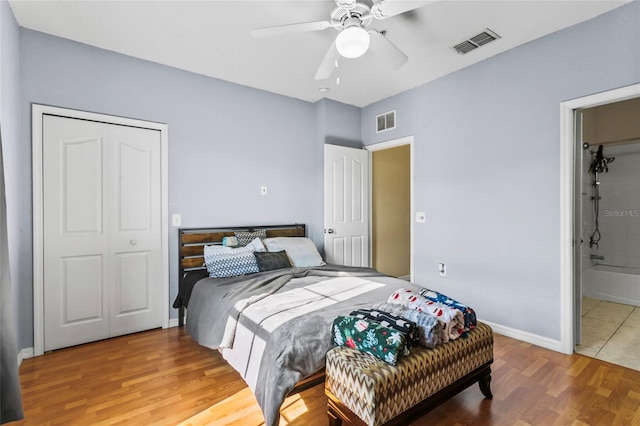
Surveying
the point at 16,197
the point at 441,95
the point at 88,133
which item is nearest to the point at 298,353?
the point at 16,197

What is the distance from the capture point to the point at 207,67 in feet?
10.7

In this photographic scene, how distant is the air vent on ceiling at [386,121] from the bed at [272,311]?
6.83ft

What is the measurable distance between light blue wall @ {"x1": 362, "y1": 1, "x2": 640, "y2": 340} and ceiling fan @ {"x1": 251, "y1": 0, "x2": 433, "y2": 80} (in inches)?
55.5

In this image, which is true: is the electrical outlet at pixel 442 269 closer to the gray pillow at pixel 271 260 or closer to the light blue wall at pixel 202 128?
the light blue wall at pixel 202 128

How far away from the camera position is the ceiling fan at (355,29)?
1858 millimetres

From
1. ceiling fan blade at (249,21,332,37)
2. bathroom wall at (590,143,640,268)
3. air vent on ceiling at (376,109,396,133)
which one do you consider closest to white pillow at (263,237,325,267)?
air vent on ceiling at (376,109,396,133)

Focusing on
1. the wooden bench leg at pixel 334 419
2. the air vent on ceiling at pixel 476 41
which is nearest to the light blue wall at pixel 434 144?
the air vent on ceiling at pixel 476 41

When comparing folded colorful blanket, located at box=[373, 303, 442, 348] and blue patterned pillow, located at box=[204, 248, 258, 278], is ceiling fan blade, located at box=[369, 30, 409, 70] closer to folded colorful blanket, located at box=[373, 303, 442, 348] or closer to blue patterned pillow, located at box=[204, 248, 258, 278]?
folded colorful blanket, located at box=[373, 303, 442, 348]

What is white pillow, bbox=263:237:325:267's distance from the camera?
338cm

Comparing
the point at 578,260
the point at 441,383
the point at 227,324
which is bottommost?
the point at 441,383

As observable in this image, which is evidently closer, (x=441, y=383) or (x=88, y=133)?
(x=441, y=383)

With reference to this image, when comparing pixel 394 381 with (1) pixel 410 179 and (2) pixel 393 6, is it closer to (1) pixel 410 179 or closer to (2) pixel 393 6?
(2) pixel 393 6

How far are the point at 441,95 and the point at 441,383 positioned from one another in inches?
120

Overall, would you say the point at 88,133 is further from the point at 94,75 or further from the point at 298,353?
the point at 298,353
